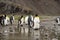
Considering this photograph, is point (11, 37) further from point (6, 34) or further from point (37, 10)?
point (37, 10)

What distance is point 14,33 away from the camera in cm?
1850

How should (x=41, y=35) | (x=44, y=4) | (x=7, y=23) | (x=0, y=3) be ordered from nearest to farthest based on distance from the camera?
(x=41, y=35)
(x=7, y=23)
(x=0, y=3)
(x=44, y=4)

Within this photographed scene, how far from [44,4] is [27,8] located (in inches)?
188

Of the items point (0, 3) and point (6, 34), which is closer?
point (6, 34)

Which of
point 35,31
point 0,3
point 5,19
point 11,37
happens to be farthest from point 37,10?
point 11,37

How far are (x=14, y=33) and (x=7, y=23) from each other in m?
4.75

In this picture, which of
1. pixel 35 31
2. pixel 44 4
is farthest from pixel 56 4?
pixel 35 31

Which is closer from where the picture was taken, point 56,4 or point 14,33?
point 14,33

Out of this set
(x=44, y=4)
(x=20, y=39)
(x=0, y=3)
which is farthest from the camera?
(x=44, y=4)

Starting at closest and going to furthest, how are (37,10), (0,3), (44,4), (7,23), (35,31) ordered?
1. (35,31)
2. (7,23)
3. (0,3)
4. (37,10)
5. (44,4)

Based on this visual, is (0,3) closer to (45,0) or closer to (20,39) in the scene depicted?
(45,0)

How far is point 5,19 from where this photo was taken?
2323 cm

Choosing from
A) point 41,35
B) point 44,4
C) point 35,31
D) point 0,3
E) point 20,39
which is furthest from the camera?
point 44,4

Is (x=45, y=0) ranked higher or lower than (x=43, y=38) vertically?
higher
